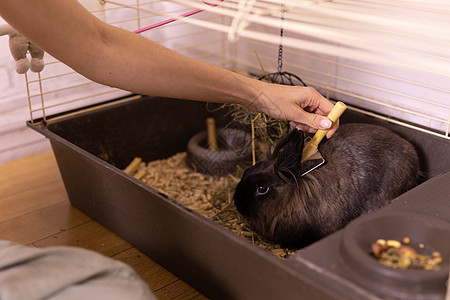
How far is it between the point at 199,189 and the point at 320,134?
0.57 meters

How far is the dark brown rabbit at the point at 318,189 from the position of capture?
1346mm

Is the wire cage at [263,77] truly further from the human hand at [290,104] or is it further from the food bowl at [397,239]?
the human hand at [290,104]

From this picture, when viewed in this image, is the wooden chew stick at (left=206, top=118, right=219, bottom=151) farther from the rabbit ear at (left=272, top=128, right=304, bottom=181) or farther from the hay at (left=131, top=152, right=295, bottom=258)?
the rabbit ear at (left=272, top=128, right=304, bottom=181)

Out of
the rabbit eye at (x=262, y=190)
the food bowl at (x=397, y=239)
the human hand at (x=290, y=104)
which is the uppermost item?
the human hand at (x=290, y=104)

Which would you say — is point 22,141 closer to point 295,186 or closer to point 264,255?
point 295,186

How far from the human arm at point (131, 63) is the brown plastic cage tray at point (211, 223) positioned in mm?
270

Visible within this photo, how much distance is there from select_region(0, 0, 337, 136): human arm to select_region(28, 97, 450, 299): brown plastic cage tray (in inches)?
10.6

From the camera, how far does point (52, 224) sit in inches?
64.2

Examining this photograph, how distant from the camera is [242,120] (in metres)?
1.61

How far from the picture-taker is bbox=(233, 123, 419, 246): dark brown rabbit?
4.42 ft

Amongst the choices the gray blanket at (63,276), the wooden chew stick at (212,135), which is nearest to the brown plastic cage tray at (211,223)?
the wooden chew stick at (212,135)

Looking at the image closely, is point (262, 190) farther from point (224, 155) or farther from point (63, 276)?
point (63, 276)

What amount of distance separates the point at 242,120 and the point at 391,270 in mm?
831

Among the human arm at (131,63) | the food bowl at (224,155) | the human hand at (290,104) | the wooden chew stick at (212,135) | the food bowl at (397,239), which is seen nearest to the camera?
the food bowl at (397,239)
